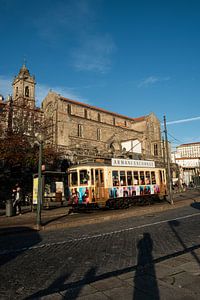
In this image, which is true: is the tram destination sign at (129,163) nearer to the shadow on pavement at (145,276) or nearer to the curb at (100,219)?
the curb at (100,219)

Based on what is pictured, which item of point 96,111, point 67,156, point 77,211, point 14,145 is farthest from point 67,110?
point 77,211

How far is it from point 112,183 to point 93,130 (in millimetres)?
28243

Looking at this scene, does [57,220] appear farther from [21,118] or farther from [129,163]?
[21,118]

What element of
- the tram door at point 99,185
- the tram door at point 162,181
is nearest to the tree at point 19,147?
the tram door at point 99,185

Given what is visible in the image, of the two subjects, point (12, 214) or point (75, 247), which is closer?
point (75, 247)

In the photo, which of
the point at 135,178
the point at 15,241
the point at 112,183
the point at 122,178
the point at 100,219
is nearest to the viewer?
the point at 15,241

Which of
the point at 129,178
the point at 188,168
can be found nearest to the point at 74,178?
the point at 129,178

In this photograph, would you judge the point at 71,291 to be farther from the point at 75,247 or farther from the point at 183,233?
the point at 183,233

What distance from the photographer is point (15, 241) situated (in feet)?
26.0

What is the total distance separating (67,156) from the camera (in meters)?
31.3

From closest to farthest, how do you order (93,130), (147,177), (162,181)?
1. (147,177)
2. (162,181)
3. (93,130)

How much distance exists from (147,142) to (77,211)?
1584 inches

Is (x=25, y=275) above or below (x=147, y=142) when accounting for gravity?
below

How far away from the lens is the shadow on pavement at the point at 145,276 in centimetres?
360
